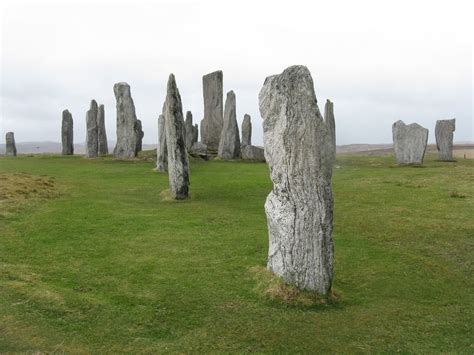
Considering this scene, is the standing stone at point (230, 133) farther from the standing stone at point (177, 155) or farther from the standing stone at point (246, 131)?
the standing stone at point (177, 155)

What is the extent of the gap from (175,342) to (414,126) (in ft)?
94.5

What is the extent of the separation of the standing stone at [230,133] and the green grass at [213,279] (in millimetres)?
18073

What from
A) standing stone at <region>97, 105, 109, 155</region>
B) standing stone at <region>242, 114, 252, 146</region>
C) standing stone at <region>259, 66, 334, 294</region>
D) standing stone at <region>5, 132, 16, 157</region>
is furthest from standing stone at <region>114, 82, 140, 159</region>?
standing stone at <region>259, 66, 334, 294</region>

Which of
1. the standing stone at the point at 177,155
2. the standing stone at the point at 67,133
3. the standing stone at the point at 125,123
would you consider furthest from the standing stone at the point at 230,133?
the standing stone at the point at 177,155

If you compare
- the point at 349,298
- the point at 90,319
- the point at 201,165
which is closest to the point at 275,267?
the point at 349,298

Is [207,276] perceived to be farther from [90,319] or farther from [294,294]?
[90,319]

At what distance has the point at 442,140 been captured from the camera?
37312 millimetres

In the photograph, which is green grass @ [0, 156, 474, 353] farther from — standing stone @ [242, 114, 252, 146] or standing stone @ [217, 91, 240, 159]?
standing stone @ [242, 114, 252, 146]

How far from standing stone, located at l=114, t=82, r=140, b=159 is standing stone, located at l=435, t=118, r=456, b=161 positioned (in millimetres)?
22231

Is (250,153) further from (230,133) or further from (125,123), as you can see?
(125,123)

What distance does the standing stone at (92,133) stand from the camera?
41000mm

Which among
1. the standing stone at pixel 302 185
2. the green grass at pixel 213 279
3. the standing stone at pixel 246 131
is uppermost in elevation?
Result: the standing stone at pixel 246 131

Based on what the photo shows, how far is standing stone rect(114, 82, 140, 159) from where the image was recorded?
37.5 meters

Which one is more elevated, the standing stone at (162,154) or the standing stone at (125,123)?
the standing stone at (125,123)
